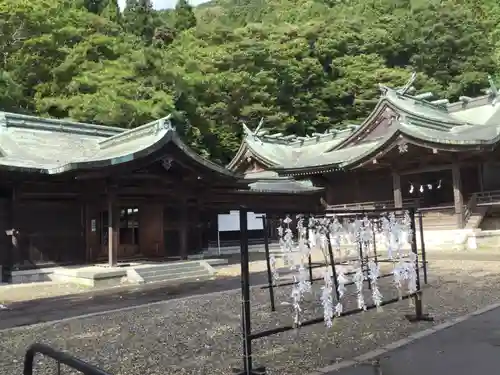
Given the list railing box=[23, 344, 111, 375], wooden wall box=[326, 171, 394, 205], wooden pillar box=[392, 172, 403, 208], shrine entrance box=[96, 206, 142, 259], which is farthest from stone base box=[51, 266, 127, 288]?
wooden wall box=[326, 171, 394, 205]

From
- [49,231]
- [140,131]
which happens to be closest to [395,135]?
[140,131]

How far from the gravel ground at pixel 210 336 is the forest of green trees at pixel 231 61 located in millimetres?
21833

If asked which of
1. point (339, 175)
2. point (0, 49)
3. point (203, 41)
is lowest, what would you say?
point (339, 175)

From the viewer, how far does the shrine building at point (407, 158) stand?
2223 cm

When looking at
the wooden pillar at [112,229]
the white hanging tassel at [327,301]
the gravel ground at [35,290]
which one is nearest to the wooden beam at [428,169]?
the wooden pillar at [112,229]

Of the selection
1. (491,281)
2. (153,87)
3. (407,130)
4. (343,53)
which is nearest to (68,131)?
(153,87)

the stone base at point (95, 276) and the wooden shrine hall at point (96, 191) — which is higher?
the wooden shrine hall at point (96, 191)

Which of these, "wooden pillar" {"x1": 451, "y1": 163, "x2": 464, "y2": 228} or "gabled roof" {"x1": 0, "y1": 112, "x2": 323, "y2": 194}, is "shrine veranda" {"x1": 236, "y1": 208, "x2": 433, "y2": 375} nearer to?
"gabled roof" {"x1": 0, "y1": 112, "x2": 323, "y2": 194}

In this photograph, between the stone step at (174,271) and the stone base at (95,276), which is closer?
the stone base at (95,276)

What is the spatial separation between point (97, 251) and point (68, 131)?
6.34 m

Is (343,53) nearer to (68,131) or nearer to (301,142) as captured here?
(301,142)

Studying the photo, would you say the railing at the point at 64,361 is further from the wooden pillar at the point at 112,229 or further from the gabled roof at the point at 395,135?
the gabled roof at the point at 395,135

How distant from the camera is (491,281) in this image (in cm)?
1129

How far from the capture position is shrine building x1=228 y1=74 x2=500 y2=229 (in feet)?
72.9
